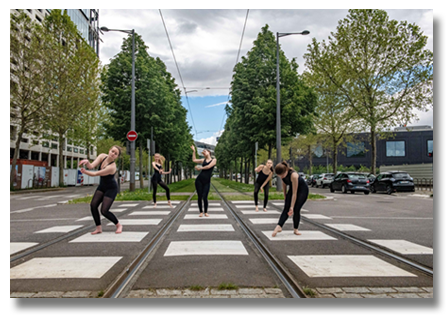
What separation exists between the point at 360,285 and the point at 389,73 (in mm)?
28014

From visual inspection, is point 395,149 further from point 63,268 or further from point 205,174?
point 63,268

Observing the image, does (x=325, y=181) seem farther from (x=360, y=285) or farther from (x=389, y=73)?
(x=360, y=285)

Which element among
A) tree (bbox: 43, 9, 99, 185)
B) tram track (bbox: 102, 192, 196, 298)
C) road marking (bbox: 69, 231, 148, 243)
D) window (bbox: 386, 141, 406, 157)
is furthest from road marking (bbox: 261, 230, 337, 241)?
window (bbox: 386, 141, 406, 157)

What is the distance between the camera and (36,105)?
85.8 ft

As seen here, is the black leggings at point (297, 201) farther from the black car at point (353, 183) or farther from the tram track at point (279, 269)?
the black car at point (353, 183)

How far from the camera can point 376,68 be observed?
28.2 meters

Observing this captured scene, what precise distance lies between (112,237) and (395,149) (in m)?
71.8

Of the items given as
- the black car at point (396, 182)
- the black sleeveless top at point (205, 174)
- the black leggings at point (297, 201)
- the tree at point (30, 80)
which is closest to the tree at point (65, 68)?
the tree at point (30, 80)

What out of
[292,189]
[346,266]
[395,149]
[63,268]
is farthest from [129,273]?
[395,149]

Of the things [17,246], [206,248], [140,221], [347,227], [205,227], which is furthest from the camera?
[140,221]

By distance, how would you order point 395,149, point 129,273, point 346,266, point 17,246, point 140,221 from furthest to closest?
1. point 395,149
2. point 140,221
3. point 17,246
4. point 346,266
5. point 129,273

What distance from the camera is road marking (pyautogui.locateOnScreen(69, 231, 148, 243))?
19.8 ft

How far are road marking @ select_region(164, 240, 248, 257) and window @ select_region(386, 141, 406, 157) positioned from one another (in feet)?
222

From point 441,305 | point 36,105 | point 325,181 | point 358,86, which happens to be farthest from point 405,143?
point 441,305
